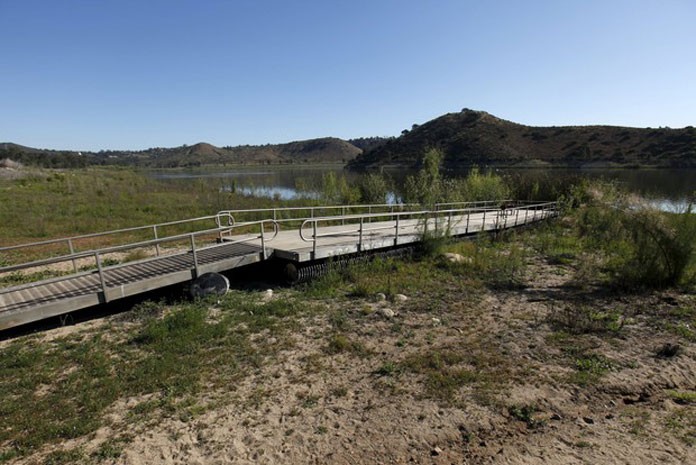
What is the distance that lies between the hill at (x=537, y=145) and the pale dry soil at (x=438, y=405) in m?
69.3

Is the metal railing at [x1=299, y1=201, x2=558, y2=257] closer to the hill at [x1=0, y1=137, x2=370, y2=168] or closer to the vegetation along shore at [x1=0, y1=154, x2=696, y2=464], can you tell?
the vegetation along shore at [x1=0, y1=154, x2=696, y2=464]

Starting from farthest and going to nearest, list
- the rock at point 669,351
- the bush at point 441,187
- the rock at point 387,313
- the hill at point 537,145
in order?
the hill at point 537,145
the bush at point 441,187
the rock at point 387,313
the rock at point 669,351

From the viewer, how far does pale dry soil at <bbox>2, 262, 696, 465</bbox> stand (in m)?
3.45

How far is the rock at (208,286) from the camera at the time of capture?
7.33 meters

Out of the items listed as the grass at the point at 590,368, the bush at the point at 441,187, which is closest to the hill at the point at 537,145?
the bush at the point at 441,187

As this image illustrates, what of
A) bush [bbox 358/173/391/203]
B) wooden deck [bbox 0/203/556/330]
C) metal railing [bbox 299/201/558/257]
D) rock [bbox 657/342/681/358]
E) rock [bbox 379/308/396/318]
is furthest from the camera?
bush [bbox 358/173/391/203]

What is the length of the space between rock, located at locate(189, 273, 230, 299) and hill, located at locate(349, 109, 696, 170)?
69897mm

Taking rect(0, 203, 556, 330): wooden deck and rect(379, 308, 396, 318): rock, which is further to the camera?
rect(379, 308, 396, 318): rock

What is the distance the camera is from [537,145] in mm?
79500

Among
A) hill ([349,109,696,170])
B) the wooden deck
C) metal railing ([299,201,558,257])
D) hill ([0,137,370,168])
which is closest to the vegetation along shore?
the wooden deck

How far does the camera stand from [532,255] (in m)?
11.5

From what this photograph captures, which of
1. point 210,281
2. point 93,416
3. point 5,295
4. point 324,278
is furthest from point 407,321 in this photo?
point 5,295

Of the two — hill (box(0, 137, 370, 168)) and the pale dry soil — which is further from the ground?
hill (box(0, 137, 370, 168))

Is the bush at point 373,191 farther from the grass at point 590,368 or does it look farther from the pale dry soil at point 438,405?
the grass at point 590,368
